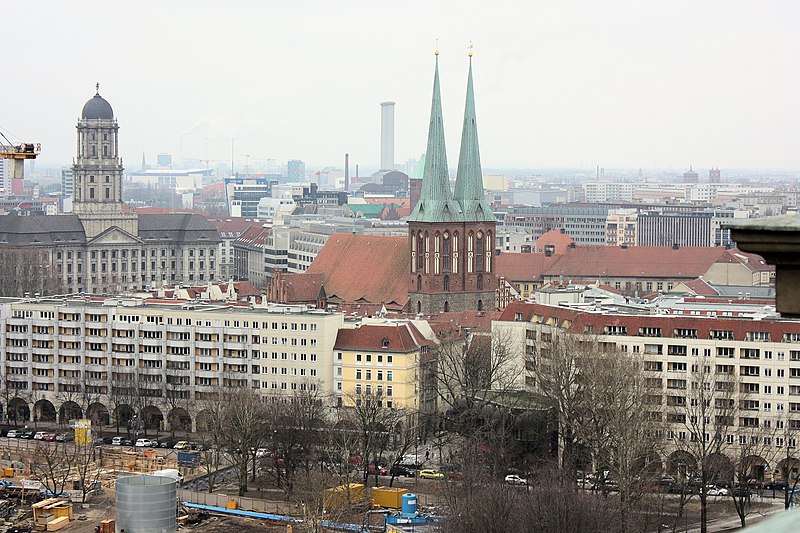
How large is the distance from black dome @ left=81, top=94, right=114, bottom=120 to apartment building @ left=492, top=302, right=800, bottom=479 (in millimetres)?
103460

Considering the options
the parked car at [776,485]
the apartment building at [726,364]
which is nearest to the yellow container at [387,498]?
the apartment building at [726,364]

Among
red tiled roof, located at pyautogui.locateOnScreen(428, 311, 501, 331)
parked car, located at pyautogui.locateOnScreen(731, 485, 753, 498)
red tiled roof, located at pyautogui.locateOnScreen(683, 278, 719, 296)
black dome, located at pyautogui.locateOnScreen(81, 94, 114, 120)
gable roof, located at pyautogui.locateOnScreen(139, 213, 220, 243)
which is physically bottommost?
parked car, located at pyautogui.locateOnScreen(731, 485, 753, 498)

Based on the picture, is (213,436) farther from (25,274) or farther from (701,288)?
(25,274)

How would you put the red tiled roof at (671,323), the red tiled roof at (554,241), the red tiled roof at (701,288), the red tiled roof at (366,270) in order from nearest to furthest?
1. the red tiled roof at (671,323)
2. the red tiled roof at (701,288)
3. the red tiled roof at (366,270)
4. the red tiled roof at (554,241)

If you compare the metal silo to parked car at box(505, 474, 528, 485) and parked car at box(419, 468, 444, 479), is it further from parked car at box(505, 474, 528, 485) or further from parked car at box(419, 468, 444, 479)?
parked car at box(419, 468, 444, 479)

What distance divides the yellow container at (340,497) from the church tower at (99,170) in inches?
4254

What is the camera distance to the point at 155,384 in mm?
95188

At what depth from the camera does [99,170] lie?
176m

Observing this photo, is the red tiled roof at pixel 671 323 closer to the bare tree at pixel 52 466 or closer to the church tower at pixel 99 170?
the bare tree at pixel 52 466

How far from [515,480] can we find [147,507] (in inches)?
671

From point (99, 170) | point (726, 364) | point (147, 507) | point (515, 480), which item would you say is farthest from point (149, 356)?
point (99, 170)

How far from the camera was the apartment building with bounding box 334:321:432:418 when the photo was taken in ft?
300

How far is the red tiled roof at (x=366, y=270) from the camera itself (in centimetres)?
12162

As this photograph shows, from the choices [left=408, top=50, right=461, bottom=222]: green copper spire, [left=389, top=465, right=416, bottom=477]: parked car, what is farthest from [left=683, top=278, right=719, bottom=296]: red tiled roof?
[left=389, top=465, right=416, bottom=477]: parked car
